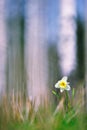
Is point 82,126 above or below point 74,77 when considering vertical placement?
above

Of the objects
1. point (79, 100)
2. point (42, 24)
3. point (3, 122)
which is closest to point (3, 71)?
point (42, 24)

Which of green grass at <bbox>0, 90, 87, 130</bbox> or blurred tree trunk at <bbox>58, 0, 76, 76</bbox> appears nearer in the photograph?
green grass at <bbox>0, 90, 87, 130</bbox>

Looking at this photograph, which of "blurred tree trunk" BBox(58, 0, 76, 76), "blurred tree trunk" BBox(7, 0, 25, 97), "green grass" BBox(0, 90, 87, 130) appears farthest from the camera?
"blurred tree trunk" BBox(58, 0, 76, 76)

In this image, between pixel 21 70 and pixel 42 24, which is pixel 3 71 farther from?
pixel 42 24

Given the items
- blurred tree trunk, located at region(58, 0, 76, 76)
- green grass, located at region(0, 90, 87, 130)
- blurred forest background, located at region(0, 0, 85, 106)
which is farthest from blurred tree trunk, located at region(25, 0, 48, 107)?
green grass, located at region(0, 90, 87, 130)

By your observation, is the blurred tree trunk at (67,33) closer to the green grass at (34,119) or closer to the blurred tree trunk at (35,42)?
the blurred tree trunk at (35,42)

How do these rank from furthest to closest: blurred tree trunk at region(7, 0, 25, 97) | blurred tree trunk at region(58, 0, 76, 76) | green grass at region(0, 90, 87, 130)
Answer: blurred tree trunk at region(58, 0, 76, 76) → blurred tree trunk at region(7, 0, 25, 97) → green grass at region(0, 90, 87, 130)

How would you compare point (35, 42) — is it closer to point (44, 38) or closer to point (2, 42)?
point (44, 38)

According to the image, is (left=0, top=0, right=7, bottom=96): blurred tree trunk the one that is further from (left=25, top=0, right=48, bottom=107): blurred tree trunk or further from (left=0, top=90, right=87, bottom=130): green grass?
(left=0, top=90, right=87, bottom=130): green grass
